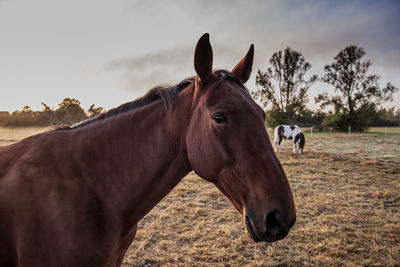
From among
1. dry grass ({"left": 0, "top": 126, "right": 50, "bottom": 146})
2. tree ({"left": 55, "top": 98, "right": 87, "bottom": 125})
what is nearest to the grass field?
dry grass ({"left": 0, "top": 126, "right": 50, "bottom": 146})

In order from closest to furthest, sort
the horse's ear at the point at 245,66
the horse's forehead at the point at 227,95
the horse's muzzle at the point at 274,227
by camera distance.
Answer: the horse's muzzle at the point at 274,227
the horse's forehead at the point at 227,95
the horse's ear at the point at 245,66

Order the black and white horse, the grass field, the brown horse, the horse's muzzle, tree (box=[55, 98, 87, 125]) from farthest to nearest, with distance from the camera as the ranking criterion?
the black and white horse < the grass field < tree (box=[55, 98, 87, 125]) < the brown horse < the horse's muzzle

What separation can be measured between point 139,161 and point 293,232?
380cm

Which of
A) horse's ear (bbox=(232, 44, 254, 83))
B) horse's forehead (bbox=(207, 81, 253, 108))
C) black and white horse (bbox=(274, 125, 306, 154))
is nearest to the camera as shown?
horse's forehead (bbox=(207, 81, 253, 108))

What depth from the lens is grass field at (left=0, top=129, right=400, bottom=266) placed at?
3342 mm

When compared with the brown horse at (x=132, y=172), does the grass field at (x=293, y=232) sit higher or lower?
lower

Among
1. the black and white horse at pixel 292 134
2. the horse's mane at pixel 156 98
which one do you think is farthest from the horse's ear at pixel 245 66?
the black and white horse at pixel 292 134

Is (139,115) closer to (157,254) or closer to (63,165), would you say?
(63,165)

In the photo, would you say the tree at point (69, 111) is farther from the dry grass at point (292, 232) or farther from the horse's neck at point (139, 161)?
the dry grass at point (292, 232)

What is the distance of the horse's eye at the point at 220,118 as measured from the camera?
143 centimetres

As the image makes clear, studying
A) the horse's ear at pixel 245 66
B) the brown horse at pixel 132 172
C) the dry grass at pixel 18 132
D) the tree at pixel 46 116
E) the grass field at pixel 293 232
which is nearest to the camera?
the brown horse at pixel 132 172

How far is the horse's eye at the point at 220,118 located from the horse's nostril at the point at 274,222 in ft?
2.04

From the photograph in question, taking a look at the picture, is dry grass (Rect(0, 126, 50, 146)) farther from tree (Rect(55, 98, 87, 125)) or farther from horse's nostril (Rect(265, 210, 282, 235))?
horse's nostril (Rect(265, 210, 282, 235))

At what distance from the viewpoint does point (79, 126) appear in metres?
1.89
